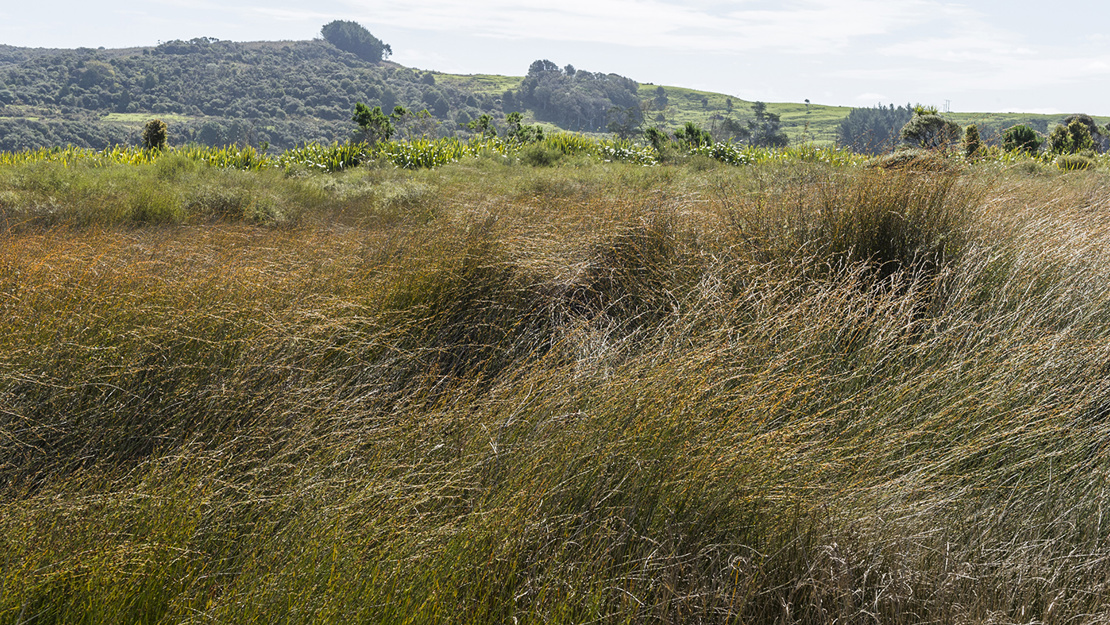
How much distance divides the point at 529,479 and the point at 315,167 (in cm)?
1165

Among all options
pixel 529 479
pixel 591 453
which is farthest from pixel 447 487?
pixel 591 453

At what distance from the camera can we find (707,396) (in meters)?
2.44

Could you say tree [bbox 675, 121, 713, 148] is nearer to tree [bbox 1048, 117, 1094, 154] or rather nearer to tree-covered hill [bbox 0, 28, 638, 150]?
tree [bbox 1048, 117, 1094, 154]

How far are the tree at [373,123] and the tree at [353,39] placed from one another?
165m

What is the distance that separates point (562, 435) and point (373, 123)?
53.7 ft

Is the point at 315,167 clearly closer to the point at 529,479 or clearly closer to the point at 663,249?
the point at 663,249

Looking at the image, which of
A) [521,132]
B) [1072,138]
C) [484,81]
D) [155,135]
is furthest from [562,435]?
[484,81]

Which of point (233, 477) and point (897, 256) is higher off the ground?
point (897, 256)

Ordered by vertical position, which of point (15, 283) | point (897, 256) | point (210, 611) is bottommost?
point (210, 611)

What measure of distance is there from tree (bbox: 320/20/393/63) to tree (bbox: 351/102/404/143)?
165m

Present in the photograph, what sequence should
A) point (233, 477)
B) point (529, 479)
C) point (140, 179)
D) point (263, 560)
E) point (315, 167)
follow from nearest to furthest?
point (263, 560) → point (529, 479) → point (233, 477) → point (140, 179) → point (315, 167)

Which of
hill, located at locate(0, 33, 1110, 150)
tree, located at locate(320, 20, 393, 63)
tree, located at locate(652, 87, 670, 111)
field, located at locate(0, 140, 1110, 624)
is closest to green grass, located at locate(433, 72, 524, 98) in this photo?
hill, located at locate(0, 33, 1110, 150)

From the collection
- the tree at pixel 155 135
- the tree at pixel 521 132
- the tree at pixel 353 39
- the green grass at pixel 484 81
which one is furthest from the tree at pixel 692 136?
the tree at pixel 353 39

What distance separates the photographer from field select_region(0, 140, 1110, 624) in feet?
5.78
